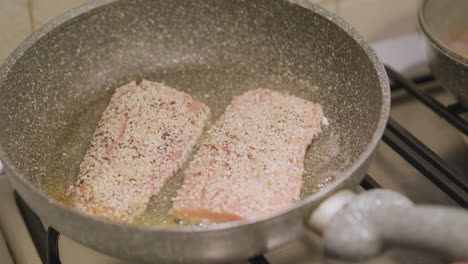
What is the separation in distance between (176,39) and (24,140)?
33cm

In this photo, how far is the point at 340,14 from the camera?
4.00 feet

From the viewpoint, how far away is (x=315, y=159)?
929 mm

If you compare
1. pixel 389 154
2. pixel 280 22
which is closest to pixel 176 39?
pixel 280 22

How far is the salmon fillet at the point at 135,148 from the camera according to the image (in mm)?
844

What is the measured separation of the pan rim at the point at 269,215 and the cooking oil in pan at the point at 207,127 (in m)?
0.04

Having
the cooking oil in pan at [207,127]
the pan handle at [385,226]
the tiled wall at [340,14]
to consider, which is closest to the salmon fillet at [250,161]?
the cooking oil in pan at [207,127]

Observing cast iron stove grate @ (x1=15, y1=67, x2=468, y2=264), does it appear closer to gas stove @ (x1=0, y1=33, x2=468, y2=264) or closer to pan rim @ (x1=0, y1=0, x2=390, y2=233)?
gas stove @ (x1=0, y1=33, x2=468, y2=264)

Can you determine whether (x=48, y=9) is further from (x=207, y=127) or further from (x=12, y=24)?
(x=207, y=127)

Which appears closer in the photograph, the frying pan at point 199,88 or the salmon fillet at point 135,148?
the frying pan at point 199,88

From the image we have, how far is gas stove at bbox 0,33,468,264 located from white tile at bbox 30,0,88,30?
0.27 m

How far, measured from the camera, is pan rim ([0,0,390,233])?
0.63m

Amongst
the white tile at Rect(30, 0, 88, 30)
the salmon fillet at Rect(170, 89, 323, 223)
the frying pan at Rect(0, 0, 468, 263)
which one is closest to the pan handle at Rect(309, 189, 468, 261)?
the frying pan at Rect(0, 0, 468, 263)

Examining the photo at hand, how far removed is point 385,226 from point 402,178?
43 cm

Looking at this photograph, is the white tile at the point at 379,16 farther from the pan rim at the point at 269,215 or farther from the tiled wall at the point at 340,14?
the pan rim at the point at 269,215
